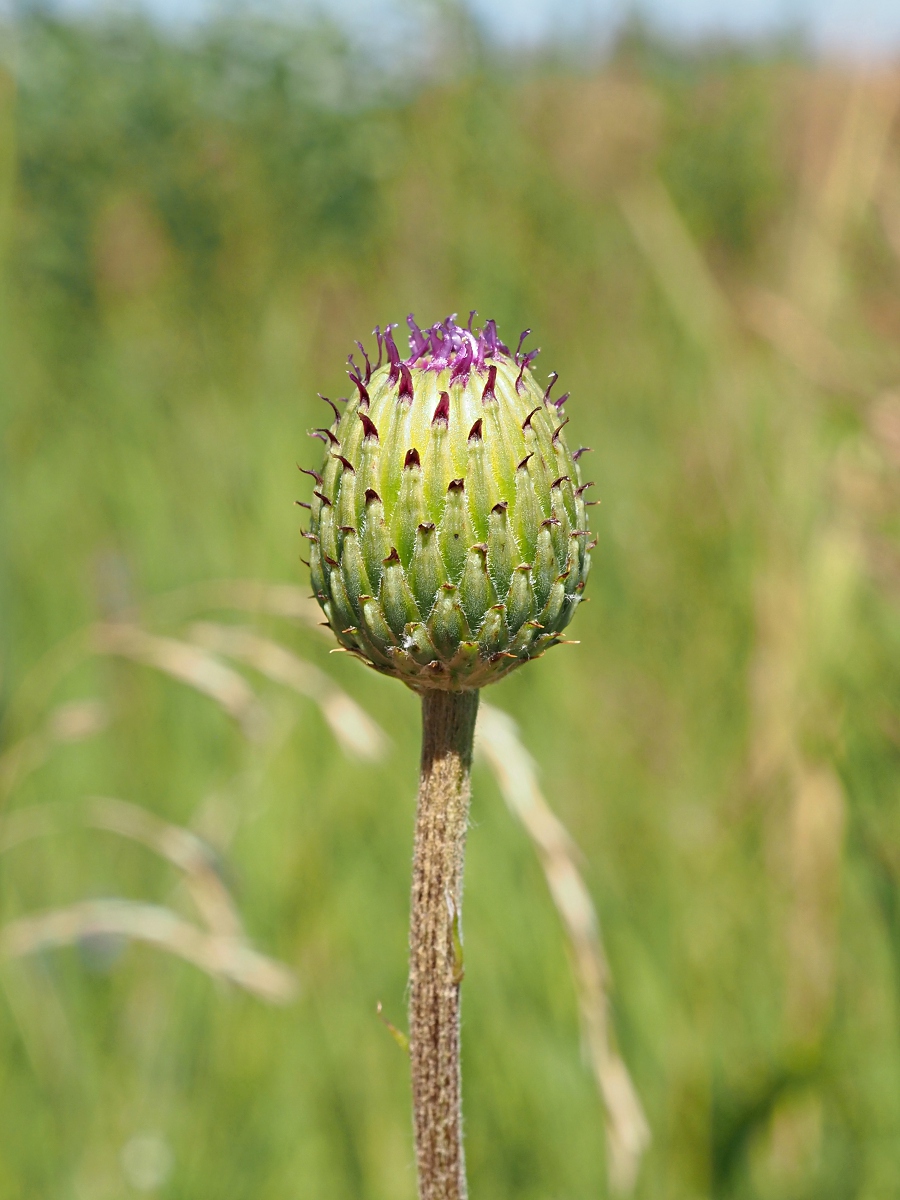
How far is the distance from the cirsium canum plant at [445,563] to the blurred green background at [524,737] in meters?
0.50

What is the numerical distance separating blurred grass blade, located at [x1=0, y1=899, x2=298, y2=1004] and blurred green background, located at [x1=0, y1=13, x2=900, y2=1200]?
227 millimetres

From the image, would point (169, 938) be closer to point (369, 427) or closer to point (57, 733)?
point (57, 733)

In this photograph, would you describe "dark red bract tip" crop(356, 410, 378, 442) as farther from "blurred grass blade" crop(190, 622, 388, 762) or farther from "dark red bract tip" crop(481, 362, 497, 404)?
"blurred grass blade" crop(190, 622, 388, 762)

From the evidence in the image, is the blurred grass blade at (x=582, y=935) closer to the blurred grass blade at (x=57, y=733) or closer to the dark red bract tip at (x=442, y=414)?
the dark red bract tip at (x=442, y=414)

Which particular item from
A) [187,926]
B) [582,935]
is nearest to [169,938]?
[187,926]

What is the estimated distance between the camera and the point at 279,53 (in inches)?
335

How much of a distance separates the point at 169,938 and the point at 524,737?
195 cm

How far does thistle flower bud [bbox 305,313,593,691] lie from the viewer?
47.4 inches

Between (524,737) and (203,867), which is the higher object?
(524,737)

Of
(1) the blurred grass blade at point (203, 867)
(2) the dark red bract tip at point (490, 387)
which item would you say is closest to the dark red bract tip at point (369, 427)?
(2) the dark red bract tip at point (490, 387)

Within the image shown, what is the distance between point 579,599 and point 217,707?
2.76 m

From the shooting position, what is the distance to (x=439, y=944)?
1165 mm

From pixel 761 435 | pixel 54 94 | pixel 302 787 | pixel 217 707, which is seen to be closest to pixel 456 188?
pixel 761 435

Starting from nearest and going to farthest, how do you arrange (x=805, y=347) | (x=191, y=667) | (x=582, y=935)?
(x=582, y=935)
(x=191, y=667)
(x=805, y=347)
